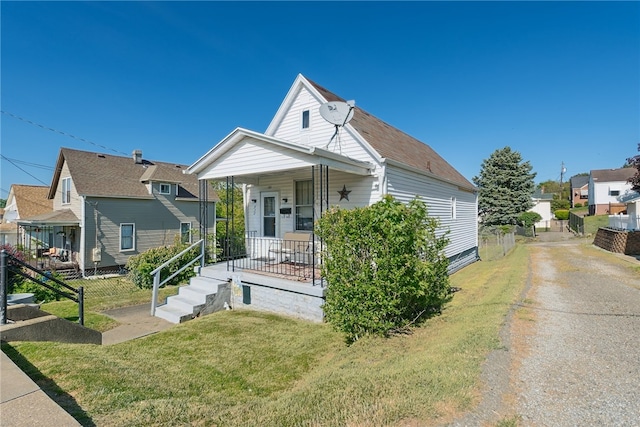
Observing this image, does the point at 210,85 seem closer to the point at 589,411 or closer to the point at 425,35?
the point at 425,35

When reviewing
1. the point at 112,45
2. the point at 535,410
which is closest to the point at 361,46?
the point at 112,45

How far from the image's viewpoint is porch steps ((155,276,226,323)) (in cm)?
775

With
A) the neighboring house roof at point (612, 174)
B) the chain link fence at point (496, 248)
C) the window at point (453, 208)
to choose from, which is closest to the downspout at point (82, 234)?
the window at point (453, 208)

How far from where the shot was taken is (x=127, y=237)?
1894cm

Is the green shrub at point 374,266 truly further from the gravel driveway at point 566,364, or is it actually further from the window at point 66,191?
the window at point 66,191

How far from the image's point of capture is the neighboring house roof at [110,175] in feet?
58.3

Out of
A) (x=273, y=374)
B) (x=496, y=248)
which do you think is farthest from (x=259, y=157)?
(x=496, y=248)

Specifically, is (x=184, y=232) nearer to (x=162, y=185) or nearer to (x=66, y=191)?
(x=162, y=185)

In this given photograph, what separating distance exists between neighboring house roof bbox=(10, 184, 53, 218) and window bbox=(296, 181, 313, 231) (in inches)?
854

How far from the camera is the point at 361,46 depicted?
1565 cm

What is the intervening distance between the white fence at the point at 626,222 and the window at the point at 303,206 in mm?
18487

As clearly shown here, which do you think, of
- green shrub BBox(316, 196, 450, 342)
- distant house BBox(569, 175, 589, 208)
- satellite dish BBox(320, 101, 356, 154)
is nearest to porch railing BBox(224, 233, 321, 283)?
green shrub BBox(316, 196, 450, 342)

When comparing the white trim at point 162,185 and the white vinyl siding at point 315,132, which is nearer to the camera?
the white vinyl siding at point 315,132

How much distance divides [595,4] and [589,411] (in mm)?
14245
